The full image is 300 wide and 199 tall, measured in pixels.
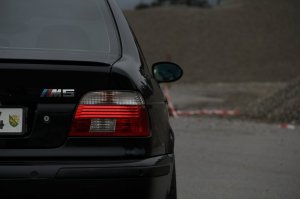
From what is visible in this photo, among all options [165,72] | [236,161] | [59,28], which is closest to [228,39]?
[236,161]

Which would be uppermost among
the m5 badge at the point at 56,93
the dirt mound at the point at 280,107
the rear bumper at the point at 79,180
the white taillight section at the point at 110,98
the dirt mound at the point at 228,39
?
the m5 badge at the point at 56,93

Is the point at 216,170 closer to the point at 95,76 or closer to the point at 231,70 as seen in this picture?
the point at 95,76

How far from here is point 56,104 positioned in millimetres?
3373

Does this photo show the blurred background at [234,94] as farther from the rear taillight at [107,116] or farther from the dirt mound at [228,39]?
the rear taillight at [107,116]

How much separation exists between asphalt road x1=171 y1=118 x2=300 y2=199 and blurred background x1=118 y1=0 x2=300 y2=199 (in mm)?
11

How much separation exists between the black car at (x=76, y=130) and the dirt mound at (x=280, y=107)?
12497 mm

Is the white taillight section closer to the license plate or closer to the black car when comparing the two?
the black car

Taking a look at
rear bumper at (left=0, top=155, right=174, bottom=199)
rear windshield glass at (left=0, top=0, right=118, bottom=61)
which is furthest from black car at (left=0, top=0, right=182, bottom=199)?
rear windshield glass at (left=0, top=0, right=118, bottom=61)

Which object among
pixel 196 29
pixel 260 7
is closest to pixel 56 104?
pixel 196 29

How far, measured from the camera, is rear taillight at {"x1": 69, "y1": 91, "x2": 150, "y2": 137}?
3406mm

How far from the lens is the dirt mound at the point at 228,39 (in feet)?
179

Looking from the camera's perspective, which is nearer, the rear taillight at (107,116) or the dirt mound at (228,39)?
the rear taillight at (107,116)

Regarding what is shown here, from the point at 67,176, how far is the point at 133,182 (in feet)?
1.01

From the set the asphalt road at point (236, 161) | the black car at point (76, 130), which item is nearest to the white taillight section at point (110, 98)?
the black car at point (76, 130)
